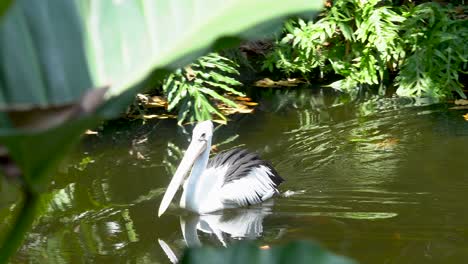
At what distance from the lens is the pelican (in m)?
4.61

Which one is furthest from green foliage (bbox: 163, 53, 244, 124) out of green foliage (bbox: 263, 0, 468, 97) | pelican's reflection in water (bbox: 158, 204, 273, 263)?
pelican's reflection in water (bbox: 158, 204, 273, 263)

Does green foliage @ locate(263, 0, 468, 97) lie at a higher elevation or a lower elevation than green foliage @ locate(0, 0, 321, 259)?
lower

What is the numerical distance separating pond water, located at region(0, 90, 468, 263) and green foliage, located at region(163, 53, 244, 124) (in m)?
0.17

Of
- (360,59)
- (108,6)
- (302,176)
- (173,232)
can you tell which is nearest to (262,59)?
(360,59)

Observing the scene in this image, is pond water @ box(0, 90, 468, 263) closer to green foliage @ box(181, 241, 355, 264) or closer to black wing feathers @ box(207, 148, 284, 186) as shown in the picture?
black wing feathers @ box(207, 148, 284, 186)

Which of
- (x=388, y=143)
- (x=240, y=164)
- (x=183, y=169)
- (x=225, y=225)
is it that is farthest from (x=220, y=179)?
(x=388, y=143)

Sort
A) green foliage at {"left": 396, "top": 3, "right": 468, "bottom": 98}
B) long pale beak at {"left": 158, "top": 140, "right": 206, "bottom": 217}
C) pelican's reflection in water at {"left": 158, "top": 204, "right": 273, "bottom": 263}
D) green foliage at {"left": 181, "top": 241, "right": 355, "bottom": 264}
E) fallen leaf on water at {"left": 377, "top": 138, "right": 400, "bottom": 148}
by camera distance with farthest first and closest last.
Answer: green foliage at {"left": 396, "top": 3, "right": 468, "bottom": 98} → fallen leaf on water at {"left": 377, "top": 138, "right": 400, "bottom": 148} → long pale beak at {"left": 158, "top": 140, "right": 206, "bottom": 217} → pelican's reflection in water at {"left": 158, "top": 204, "right": 273, "bottom": 263} → green foliage at {"left": 181, "top": 241, "right": 355, "bottom": 264}

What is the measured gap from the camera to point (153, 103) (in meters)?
6.59

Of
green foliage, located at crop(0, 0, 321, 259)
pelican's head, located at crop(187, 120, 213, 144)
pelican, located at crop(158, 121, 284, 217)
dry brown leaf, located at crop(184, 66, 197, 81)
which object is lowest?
pelican, located at crop(158, 121, 284, 217)

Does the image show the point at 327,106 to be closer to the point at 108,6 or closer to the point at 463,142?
the point at 463,142

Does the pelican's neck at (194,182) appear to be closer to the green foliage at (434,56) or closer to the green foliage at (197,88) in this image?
the green foliage at (197,88)

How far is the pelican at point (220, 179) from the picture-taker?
4613 millimetres

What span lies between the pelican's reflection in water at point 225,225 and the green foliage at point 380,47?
7.82ft

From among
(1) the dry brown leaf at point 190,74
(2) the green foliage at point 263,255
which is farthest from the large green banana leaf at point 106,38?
(1) the dry brown leaf at point 190,74
